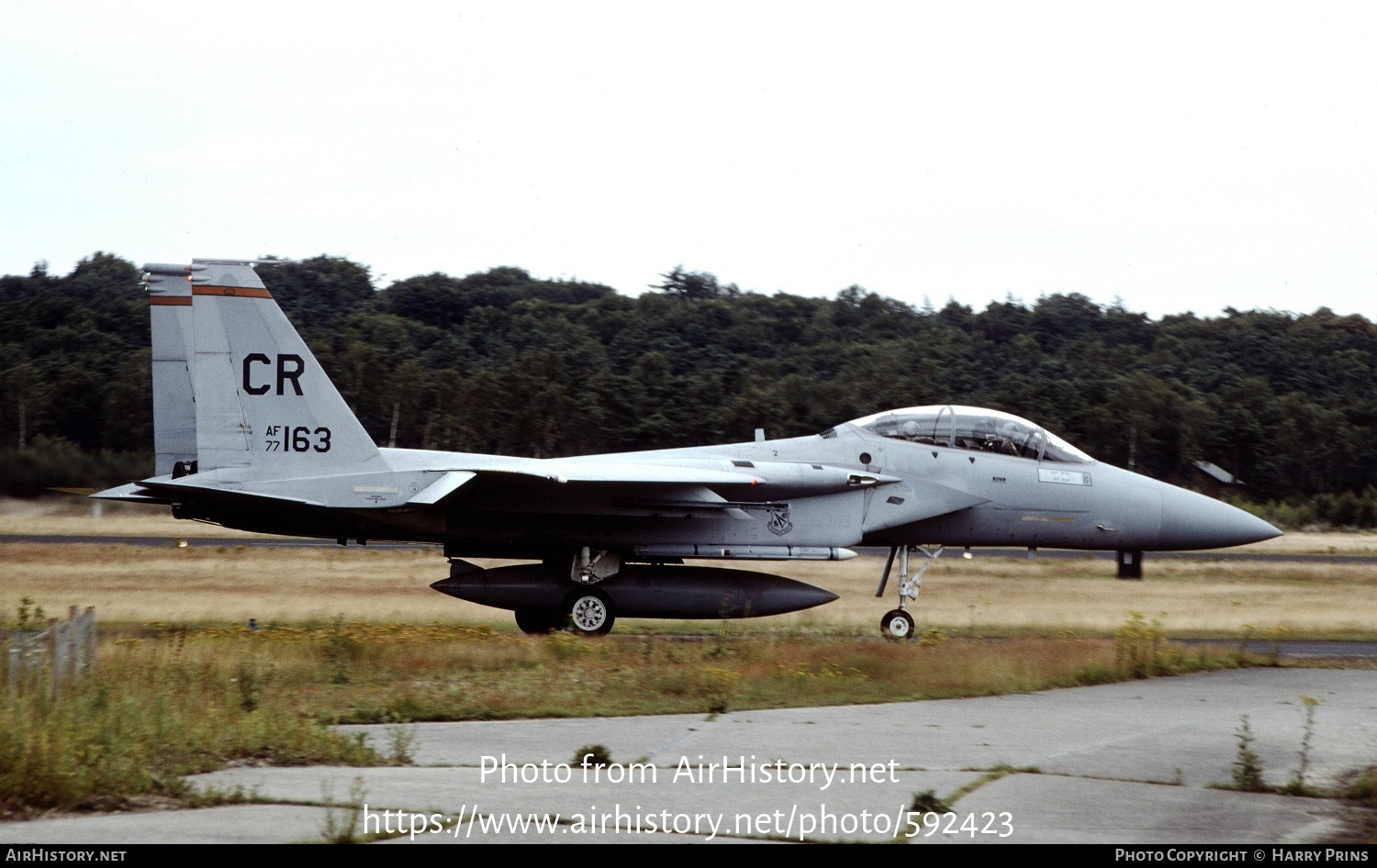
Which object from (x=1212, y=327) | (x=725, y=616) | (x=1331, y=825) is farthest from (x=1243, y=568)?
(x=1212, y=327)

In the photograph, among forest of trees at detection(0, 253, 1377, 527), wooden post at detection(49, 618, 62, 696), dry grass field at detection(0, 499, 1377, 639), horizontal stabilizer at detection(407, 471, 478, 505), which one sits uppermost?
forest of trees at detection(0, 253, 1377, 527)

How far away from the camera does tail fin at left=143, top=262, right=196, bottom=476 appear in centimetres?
1529

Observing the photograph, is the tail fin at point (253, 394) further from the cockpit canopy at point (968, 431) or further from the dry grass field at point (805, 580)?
the cockpit canopy at point (968, 431)

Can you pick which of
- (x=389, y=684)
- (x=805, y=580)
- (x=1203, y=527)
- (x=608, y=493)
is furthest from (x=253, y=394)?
(x=1203, y=527)

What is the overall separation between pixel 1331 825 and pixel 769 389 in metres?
35.6

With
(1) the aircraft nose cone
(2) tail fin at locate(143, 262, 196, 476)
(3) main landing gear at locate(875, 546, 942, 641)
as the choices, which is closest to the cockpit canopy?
(1) the aircraft nose cone

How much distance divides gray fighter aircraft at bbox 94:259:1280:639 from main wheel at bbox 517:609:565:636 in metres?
0.03

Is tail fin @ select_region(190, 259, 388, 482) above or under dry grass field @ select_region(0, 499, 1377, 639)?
above

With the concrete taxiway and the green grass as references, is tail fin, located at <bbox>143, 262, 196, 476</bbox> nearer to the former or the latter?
the green grass

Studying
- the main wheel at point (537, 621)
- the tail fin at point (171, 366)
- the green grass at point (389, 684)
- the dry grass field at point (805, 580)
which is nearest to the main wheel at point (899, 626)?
the green grass at point (389, 684)

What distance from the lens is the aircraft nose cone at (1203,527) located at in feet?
51.1

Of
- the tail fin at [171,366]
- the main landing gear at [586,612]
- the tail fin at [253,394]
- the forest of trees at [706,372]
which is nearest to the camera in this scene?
the tail fin at [253,394]

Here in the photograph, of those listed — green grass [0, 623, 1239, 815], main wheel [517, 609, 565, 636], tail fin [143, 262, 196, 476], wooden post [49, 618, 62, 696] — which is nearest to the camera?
green grass [0, 623, 1239, 815]

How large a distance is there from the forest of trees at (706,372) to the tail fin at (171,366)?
12.4 m
